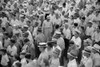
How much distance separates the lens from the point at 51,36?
840cm

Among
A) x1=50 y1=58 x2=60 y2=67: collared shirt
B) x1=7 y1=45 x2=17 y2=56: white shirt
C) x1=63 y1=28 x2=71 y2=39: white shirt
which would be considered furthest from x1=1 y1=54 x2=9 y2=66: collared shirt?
x1=63 y1=28 x2=71 y2=39: white shirt

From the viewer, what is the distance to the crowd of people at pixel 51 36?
17.7ft

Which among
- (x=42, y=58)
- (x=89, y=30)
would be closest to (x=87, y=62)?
(x=42, y=58)

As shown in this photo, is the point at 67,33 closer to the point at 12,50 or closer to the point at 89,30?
the point at 89,30

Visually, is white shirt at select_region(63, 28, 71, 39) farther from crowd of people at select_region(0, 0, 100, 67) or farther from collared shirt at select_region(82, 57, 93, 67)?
collared shirt at select_region(82, 57, 93, 67)

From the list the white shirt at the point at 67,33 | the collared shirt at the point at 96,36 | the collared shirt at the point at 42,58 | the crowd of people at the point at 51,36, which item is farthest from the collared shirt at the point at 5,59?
the collared shirt at the point at 96,36

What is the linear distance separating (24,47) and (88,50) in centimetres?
216

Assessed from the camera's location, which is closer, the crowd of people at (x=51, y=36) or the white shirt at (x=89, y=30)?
the crowd of people at (x=51, y=36)

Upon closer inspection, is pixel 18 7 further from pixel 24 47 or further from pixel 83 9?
pixel 24 47

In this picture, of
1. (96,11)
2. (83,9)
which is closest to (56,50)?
(96,11)

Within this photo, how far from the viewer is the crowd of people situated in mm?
5391

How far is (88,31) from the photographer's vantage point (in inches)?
305

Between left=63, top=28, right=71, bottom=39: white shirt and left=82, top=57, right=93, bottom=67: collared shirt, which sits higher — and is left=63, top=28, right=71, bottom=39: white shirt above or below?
above

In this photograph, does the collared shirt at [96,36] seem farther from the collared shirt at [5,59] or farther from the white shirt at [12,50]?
the collared shirt at [5,59]
